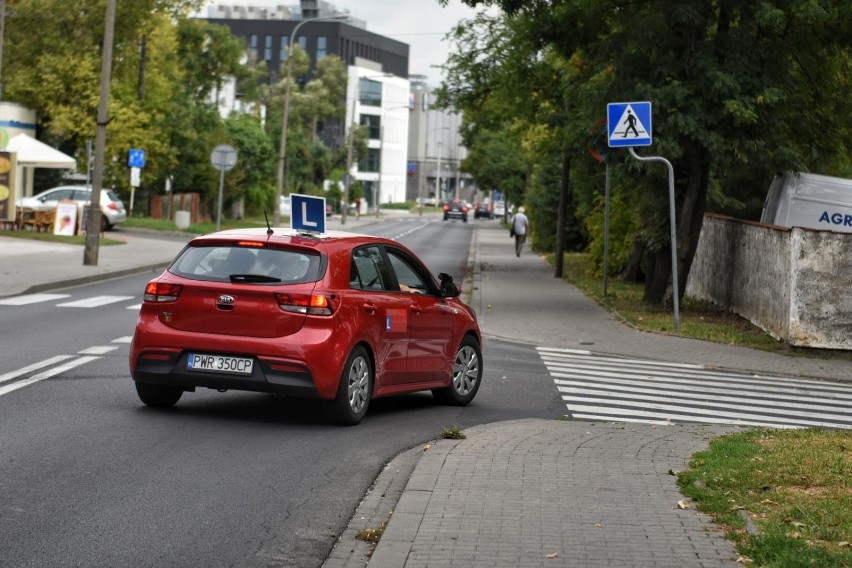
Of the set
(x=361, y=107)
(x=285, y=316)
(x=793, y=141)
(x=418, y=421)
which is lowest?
(x=418, y=421)

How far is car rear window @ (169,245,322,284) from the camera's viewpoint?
36.2ft

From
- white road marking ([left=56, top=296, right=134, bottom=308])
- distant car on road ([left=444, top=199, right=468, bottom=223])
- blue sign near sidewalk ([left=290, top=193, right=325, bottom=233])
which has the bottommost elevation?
white road marking ([left=56, top=296, right=134, bottom=308])

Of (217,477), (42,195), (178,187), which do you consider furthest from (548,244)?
(217,477)

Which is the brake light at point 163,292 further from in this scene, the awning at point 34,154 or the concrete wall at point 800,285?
the awning at point 34,154

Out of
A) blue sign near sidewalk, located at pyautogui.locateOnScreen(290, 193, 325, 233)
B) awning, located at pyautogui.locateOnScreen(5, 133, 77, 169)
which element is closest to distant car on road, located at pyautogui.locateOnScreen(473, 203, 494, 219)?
awning, located at pyautogui.locateOnScreen(5, 133, 77, 169)

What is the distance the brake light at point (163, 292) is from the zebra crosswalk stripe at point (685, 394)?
372 centimetres

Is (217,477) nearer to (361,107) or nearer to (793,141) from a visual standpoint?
(793,141)

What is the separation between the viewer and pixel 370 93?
519ft

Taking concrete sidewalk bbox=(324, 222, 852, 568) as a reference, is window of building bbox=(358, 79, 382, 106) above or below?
above

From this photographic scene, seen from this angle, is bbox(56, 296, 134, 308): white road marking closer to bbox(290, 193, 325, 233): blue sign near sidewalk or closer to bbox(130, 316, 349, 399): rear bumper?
bbox(290, 193, 325, 233): blue sign near sidewalk

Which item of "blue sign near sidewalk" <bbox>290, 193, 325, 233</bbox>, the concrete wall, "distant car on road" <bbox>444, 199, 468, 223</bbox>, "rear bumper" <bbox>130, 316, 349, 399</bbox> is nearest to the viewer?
"rear bumper" <bbox>130, 316, 349, 399</bbox>

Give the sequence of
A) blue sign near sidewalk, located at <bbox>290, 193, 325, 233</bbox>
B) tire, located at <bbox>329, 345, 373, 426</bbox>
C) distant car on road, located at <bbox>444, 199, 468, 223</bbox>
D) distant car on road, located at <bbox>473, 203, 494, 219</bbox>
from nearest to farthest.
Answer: tire, located at <bbox>329, 345, 373, 426</bbox>, blue sign near sidewalk, located at <bbox>290, 193, 325, 233</bbox>, distant car on road, located at <bbox>444, 199, 468, 223</bbox>, distant car on road, located at <bbox>473, 203, 494, 219</bbox>

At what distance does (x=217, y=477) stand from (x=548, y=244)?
4541cm

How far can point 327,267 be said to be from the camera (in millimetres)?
11086
